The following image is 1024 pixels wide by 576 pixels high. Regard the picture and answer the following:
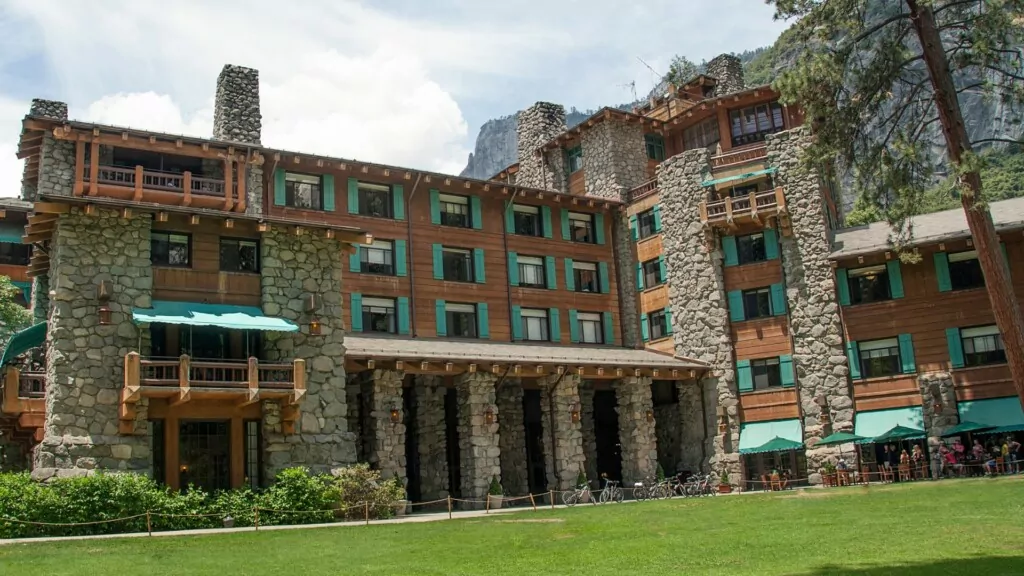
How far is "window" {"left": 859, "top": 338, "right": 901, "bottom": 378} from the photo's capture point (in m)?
38.6

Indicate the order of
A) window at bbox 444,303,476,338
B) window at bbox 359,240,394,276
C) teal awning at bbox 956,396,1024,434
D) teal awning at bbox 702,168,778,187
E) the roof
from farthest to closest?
teal awning at bbox 702,168,778,187 < window at bbox 444,303,476,338 < window at bbox 359,240,394,276 < the roof < teal awning at bbox 956,396,1024,434

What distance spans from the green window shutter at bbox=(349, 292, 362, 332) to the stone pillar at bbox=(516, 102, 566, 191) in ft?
53.6

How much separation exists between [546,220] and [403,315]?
30.3ft

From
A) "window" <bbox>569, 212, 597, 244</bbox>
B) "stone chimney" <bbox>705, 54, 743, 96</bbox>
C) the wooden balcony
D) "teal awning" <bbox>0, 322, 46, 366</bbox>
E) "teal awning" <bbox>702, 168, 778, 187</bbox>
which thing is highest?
"stone chimney" <bbox>705, 54, 743, 96</bbox>

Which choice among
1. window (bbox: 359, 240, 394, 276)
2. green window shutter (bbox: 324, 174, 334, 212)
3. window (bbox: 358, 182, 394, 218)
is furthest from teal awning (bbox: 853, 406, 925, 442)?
green window shutter (bbox: 324, 174, 334, 212)

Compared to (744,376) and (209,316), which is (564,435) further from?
(209,316)

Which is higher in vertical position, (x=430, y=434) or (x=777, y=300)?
(x=777, y=300)

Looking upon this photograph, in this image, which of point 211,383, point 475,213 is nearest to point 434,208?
point 475,213

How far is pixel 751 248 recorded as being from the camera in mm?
42344

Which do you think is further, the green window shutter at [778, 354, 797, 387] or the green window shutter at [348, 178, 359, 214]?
the green window shutter at [778, 354, 797, 387]

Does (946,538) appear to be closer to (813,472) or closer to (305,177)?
(813,472)

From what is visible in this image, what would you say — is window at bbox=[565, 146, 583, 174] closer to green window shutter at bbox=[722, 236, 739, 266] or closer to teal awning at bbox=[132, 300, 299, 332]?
green window shutter at bbox=[722, 236, 739, 266]

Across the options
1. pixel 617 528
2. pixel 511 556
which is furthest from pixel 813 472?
pixel 511 556

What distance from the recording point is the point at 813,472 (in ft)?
126
